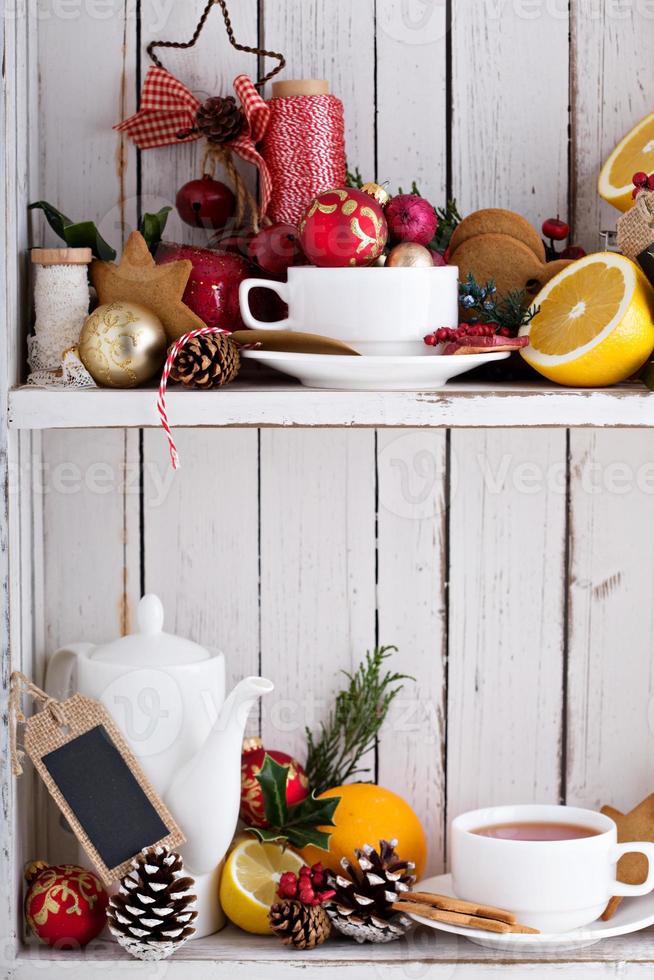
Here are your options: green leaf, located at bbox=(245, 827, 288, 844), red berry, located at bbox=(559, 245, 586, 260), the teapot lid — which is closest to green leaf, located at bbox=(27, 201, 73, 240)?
the teapot lid

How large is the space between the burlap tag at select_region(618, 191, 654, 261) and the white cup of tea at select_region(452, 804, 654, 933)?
457 millimetres

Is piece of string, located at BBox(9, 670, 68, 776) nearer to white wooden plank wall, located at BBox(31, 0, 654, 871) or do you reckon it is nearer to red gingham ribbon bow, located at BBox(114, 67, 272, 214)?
white wooden plank wall, located at BBox(31, 0, 654, 871)

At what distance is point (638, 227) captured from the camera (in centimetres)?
85

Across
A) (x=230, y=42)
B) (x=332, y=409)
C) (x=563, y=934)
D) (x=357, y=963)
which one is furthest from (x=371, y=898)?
(x=230, y=42)

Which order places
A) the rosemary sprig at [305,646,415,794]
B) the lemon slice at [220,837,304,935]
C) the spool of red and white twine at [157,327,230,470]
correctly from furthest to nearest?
the rosemary sprig at [305,646,415,794] < the lemon slice at [220,837,304,935] < the spool of red and white twine at [157,327,230,470]

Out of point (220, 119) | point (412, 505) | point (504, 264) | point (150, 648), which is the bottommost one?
point (150, 648)

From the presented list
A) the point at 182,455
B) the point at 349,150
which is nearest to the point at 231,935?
the point at 182,455

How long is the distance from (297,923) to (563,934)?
0.68ft

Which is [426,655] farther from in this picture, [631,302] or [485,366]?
[631,302]

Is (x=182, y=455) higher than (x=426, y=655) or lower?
higher

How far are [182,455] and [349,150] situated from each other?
12.2 inches

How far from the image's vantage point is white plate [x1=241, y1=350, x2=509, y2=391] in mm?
811

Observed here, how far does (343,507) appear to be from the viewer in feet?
3.36

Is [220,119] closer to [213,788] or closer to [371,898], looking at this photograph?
[213,788]
